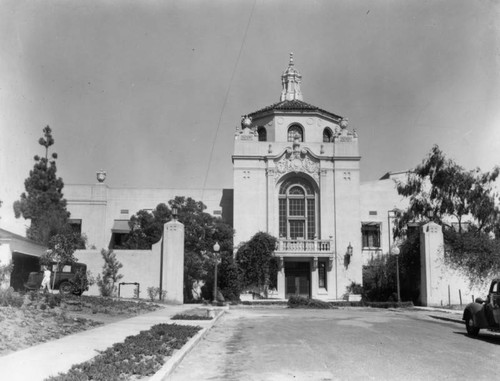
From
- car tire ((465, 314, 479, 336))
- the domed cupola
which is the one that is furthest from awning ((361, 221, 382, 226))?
car tire ((465, 314, 479, 336))

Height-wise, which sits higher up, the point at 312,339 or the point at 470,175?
the point at 470,175

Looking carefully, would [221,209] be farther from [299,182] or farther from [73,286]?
[73,286]

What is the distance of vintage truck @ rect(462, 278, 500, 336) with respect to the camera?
15094mm

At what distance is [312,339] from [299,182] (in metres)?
31.2

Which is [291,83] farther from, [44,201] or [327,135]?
[44,201]

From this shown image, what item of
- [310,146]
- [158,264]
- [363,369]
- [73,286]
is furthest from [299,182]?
[363,369]

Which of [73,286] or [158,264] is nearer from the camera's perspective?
[73,286]

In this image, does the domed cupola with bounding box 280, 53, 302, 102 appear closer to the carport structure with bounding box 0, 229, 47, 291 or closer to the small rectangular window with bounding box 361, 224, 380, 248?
the small rectangular window with bounding box 361, 224, 380, 248

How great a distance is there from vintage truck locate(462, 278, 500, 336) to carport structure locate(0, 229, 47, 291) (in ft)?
55.3

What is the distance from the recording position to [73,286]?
2783 cm

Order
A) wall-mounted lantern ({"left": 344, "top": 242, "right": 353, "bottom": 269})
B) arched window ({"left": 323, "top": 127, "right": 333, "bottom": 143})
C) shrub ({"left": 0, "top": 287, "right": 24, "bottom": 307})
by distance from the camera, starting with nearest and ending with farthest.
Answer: shrub ({"left": 0, "top": 287, "right": 24, "bottom": 307}) < wall-mounted lantern ({"left": 344, "top": 242, "right": 353, "bottom": 269}) < arched window ({"left": 323, "top": 127, "right": 333, "bottom": 143})

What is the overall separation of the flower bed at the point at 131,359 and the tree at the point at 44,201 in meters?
27.5

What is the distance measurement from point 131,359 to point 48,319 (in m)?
6.11

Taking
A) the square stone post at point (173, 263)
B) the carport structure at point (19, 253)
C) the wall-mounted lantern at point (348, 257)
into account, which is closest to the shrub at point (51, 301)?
the carport structure at point (19, 253)
